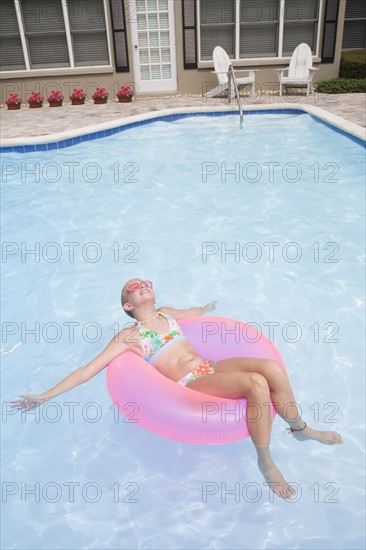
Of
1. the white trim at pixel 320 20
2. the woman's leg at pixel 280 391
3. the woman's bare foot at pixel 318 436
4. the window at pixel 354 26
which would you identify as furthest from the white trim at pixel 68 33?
the woman's bare foot at pixel 318 436

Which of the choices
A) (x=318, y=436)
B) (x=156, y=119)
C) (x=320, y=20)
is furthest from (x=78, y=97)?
(x=318, y=436)

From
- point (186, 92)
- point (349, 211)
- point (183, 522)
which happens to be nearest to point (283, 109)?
point (186, 92)

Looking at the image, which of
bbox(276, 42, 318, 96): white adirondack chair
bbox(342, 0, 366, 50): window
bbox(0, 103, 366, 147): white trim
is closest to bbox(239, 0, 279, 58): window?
bbox(276, 42, 318, 96): white adirondack chair

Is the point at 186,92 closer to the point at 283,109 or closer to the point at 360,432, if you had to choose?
the point at 283,109

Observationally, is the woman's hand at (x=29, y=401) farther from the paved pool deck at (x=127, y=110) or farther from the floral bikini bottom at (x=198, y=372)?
the paved pool deck at (x=127, y=110)

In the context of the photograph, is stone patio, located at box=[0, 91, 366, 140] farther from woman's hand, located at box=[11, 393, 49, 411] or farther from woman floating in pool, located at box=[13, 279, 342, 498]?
woman's hand, located at box=[11, 393, 49, 411]

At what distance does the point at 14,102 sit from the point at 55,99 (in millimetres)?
1047

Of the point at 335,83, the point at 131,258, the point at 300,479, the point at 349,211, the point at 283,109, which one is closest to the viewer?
the point at 300,479

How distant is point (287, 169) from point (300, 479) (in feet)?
19.7

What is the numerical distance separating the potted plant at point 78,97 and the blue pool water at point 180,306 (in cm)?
324

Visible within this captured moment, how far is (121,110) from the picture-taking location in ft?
37.0

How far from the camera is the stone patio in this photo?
966 centimetres

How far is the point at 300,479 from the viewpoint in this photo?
2.86 m

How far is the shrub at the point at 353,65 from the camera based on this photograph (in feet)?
41.7
